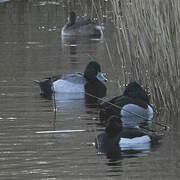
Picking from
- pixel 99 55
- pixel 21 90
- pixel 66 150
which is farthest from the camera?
pixel 99 55

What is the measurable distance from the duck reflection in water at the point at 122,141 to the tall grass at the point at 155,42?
1.32 meters

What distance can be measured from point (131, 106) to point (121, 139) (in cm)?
209

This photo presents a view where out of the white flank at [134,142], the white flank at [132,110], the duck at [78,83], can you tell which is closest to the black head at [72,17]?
the duck at [78,83]

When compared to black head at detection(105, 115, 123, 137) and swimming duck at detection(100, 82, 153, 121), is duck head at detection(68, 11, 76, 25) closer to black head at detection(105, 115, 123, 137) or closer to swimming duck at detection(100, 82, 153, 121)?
swimming duck at detection(100, 82, 153, 121)

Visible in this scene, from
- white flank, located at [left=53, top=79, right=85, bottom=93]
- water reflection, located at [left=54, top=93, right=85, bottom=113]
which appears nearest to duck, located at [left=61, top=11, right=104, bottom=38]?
white flank, located at [left=53, top=79, right=85, bottom=93]

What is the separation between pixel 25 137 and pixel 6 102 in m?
2.71

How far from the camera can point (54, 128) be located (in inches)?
476

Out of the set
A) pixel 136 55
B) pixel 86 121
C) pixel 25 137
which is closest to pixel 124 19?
pixel 136 55

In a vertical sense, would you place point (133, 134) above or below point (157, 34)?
below

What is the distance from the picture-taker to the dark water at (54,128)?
9.76m

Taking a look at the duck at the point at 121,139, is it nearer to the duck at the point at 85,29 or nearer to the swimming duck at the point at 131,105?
the swimming duck at the point at 131,105

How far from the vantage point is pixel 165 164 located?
9.95m

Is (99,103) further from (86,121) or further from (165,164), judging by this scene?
(165,164)

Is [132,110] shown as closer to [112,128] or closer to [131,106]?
[131,106]
